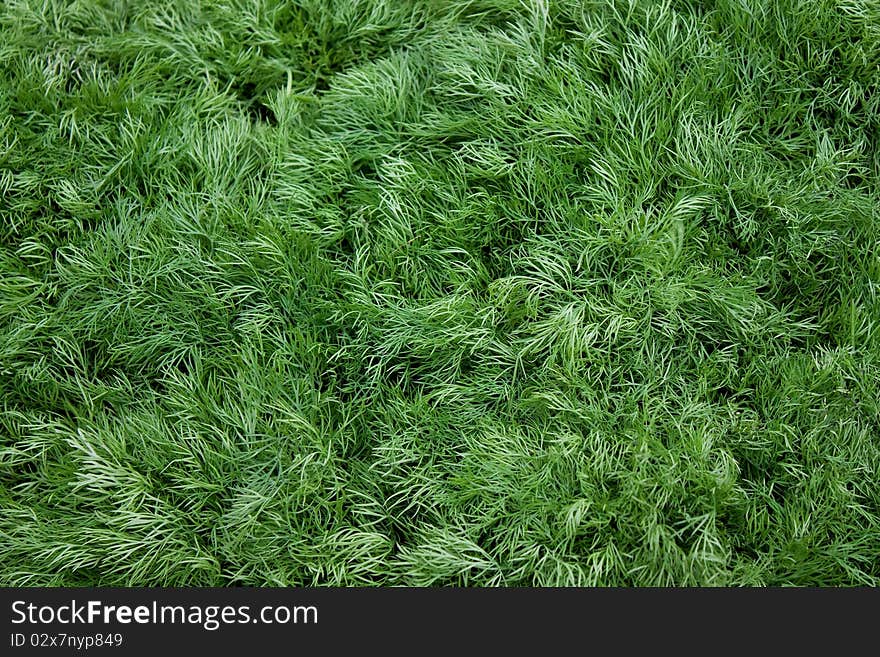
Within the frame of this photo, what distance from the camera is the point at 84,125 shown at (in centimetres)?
291

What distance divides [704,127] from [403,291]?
1342 mm

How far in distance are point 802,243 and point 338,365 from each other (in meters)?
1.83

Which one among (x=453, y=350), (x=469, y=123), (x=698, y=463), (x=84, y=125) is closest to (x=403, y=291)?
(x=453, y=350)

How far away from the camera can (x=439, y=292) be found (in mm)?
2725

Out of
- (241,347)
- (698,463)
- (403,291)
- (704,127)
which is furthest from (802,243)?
(241,347)

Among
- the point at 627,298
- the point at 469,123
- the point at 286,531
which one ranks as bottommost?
the point at 286,531

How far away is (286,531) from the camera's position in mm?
2482

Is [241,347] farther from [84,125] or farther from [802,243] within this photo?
[802,243]

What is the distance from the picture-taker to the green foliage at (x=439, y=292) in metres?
2.47

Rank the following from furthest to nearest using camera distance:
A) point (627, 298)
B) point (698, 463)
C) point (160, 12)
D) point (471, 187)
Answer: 1. point (160, 12)
2. point (471, 187)
3. point (627, 298)
4. point (698, 463)

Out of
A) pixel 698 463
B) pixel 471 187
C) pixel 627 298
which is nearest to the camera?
pixel 698 463

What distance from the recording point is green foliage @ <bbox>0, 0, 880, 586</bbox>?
247 centimetres

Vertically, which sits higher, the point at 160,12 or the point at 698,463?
the point at 160,12

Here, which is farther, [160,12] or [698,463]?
[160,12]
